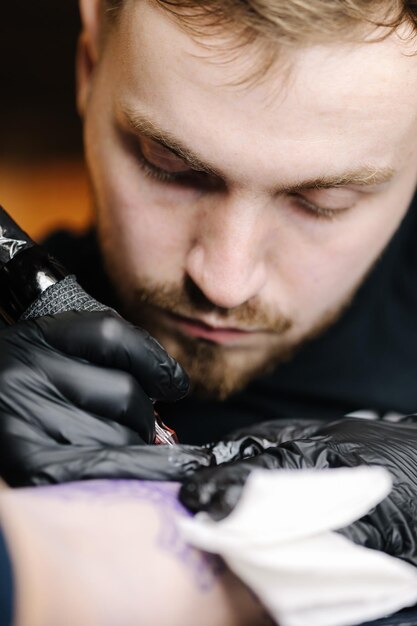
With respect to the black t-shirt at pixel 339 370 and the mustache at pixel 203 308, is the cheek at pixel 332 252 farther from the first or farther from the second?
the black t-shirt at pixel 339 370

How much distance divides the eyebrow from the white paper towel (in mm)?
400

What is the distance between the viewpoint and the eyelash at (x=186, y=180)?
103 cm

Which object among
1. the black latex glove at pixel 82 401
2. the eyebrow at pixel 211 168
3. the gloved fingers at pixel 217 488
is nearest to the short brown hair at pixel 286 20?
the eyebrow at pixel 211 168

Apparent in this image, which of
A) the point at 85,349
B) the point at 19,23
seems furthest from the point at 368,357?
the point at 19,23

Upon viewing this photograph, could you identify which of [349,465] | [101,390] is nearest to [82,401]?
[101,390]

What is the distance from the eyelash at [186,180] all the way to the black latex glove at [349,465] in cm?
27

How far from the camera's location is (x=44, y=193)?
290cm

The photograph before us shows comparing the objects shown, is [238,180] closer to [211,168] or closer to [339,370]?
[211,168]

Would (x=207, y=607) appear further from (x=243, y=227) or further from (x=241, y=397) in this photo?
(x=241, y=397)

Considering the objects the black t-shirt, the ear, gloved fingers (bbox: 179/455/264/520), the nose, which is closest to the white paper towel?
gloved fingers (bbox: 179/455/264/520)

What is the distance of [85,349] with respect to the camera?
31.2 inches

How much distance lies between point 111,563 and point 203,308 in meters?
0.50

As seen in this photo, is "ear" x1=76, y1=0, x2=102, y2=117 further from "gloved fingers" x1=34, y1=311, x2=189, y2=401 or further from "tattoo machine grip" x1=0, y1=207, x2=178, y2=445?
"gloved fingers" x1=34, y1=311, x2=189, y2=401

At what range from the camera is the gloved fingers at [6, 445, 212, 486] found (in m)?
0.71
